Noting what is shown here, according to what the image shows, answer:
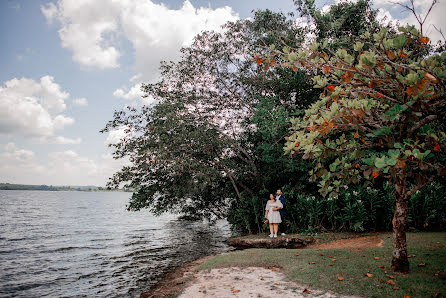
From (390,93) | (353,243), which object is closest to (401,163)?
(390,93)

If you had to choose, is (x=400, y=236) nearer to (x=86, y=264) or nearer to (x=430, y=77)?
(x=430, y=77)

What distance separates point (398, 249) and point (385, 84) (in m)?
3.83

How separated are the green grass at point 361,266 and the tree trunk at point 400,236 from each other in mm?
225

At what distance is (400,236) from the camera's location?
6.05 m

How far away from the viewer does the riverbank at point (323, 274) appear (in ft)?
18.1

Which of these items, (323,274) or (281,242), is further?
(281,242)

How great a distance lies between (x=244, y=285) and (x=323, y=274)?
1.95 meters

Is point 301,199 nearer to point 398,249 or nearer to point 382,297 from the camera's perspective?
point 398,249

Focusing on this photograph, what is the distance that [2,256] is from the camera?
1466cm

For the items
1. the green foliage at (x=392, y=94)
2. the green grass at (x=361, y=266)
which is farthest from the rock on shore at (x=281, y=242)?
the green foliage at (x=392, y=94)

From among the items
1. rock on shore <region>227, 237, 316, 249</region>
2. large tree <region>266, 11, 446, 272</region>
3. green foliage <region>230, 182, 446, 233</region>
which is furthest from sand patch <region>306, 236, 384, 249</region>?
large tree <region>266, 11, 446, 272</region>

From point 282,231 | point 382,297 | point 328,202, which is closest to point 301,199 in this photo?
point 328,202

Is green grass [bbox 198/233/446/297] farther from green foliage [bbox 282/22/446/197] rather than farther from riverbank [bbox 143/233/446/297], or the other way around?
green foliage [bbox 282/22/446/197]

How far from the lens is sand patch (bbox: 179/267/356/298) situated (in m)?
5.77
